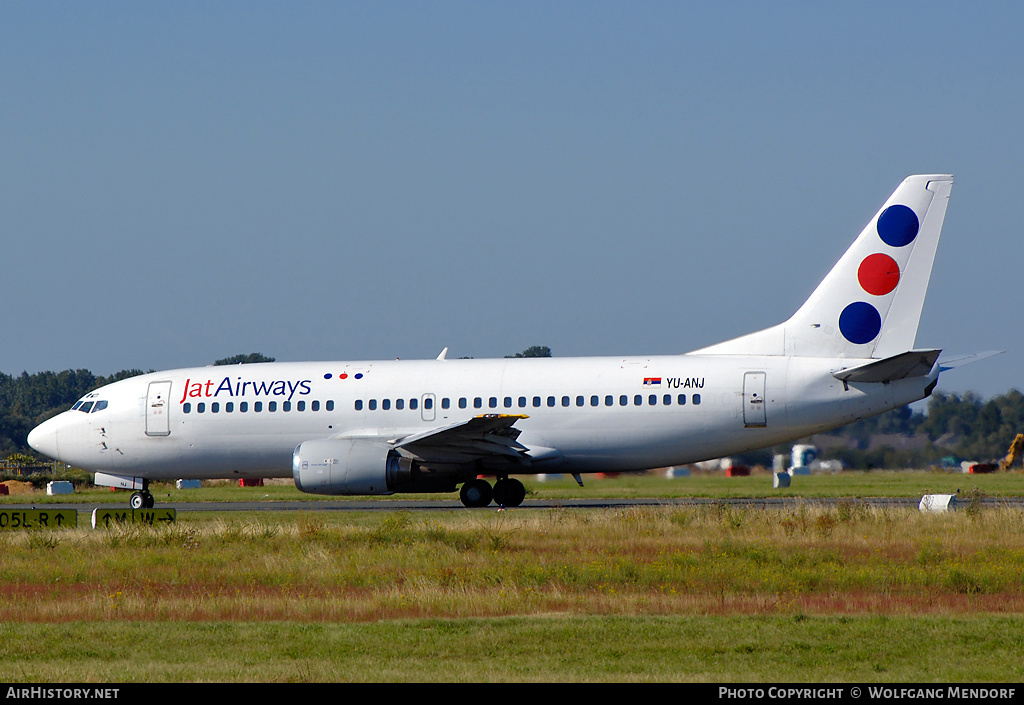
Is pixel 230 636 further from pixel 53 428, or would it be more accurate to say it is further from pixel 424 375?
pixel 53 428

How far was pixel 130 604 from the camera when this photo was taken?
42.0ft

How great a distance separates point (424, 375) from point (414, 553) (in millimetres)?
11052

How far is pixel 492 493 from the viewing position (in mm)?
27734

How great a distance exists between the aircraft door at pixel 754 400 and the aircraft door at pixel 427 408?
7.15 meters

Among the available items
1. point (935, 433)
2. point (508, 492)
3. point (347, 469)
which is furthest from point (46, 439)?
point (935, 433)

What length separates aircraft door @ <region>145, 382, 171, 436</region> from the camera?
95.7 ft

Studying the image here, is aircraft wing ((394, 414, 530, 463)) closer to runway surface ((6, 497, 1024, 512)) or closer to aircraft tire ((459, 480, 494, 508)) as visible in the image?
aircraft tire ((459, 480, 494, 508))

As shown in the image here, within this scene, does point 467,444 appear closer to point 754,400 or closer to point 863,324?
point 754,400

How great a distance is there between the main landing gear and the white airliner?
0.11 ft

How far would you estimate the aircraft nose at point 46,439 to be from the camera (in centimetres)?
3042

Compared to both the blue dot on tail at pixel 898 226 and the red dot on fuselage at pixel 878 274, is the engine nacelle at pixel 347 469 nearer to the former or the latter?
the red dot on fuselage at pixel 878 274

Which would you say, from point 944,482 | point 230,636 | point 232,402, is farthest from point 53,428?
point 944,482

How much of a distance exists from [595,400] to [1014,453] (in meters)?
31.4
